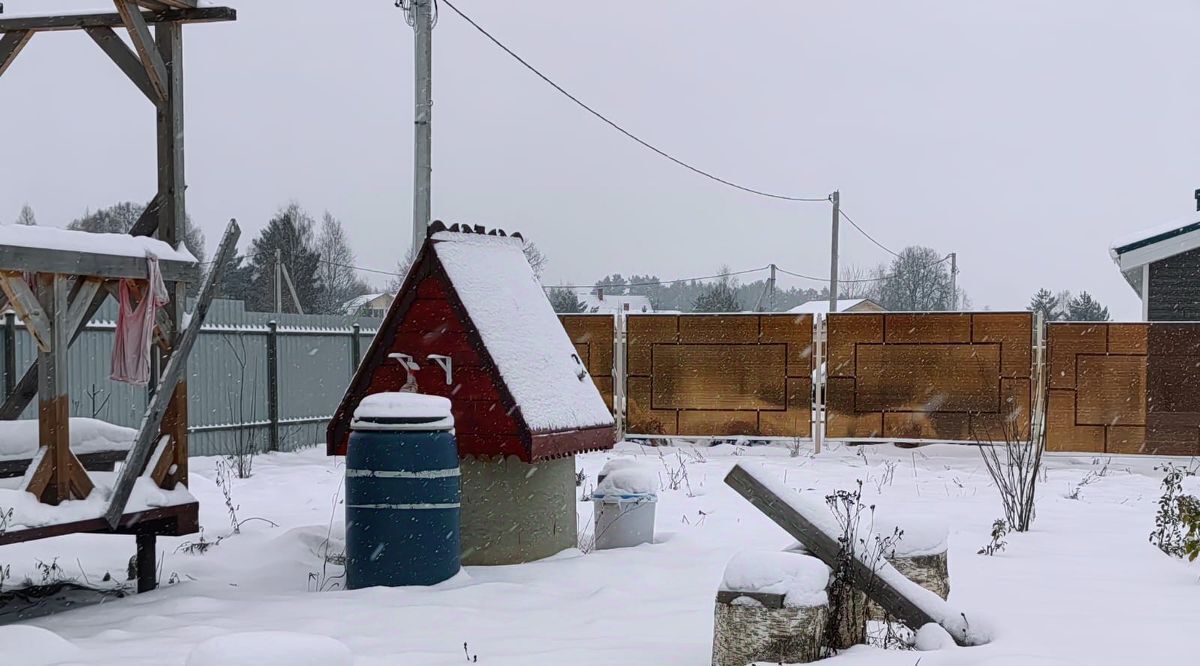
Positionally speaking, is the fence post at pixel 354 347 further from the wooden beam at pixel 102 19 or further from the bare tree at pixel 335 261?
the bare tree at pixel 335 261

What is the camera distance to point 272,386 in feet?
50.5

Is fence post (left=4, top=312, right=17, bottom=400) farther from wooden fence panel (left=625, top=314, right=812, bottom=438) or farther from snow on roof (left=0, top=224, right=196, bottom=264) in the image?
wooden fence panel (left=625, top=314, right=812, bottom=438)

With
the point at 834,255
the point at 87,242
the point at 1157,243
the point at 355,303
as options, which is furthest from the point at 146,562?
the point at 355,303

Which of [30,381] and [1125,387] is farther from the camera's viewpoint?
[1125,387]

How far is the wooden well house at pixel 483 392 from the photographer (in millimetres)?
7117

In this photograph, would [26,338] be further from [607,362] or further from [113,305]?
[607,362]

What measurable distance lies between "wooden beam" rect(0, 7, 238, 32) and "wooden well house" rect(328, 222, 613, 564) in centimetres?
192

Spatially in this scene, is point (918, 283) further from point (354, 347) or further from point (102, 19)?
point (102, 19)

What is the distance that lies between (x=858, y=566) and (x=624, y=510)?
3.28 m

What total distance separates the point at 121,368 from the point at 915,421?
37.8ft

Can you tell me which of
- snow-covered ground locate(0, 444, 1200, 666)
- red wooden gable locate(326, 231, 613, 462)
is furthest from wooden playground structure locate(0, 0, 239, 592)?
red wooden gable locate(326, 231, 613, 462)

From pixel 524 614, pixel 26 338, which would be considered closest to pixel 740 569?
pixel 524 614

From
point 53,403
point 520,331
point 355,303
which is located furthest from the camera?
point 355,303

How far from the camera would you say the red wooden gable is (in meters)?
7.05
